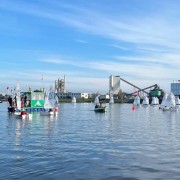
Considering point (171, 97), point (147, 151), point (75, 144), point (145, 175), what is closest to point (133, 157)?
point (147, 151)

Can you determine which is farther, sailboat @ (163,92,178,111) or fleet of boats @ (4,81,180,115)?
sailboat @ (163,92,178,111)

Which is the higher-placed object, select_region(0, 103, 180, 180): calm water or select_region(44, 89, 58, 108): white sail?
select_region(44, 89, 58, 108): white sail

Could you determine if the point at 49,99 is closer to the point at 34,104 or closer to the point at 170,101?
the point at 34,104

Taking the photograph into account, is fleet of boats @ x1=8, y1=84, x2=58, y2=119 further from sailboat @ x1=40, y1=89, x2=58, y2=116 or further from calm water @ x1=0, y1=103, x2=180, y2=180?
calm water @ x1=0, y1=103, x2=180, y2=180

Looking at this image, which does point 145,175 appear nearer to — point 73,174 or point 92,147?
point 73,174

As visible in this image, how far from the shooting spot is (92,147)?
33.0 metres

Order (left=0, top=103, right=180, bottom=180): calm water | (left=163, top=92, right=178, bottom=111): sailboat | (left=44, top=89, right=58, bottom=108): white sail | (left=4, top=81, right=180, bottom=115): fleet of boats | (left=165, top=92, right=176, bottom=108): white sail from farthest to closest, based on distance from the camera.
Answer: (left=165, top=92, right=176, bottom=108): white sail
(left=163, top=92, right=178, bottom=111): sailboat
(left=44, top=89, right=58, bottom=108): white sail
(left=4, top=81, right=180, bottom=115): fleet of boats
(left=0, top=103, right=180, bottom=180): calm water

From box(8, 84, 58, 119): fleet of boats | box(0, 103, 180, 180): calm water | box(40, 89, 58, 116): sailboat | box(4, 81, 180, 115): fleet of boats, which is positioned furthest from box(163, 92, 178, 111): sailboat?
box(0, 103, 180, 180): calm water

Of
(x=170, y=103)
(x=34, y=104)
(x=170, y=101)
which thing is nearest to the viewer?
(x=34, y=104)

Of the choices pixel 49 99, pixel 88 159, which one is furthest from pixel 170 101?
pixel 88 159

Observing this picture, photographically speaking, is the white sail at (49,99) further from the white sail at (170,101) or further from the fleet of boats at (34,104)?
the white sail at (170,101)

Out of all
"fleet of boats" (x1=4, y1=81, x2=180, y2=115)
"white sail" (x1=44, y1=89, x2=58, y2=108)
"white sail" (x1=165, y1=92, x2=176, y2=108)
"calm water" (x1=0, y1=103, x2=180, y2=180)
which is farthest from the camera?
"white sail" (x1=165, y1=92, x2=176, y2=108)

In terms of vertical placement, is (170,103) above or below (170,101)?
below

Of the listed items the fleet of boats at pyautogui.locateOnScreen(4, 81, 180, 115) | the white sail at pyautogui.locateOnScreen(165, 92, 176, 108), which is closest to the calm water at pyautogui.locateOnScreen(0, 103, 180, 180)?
the fleet of boats at pyautogui.locateOnScreen(4, 81, 180, 115)
